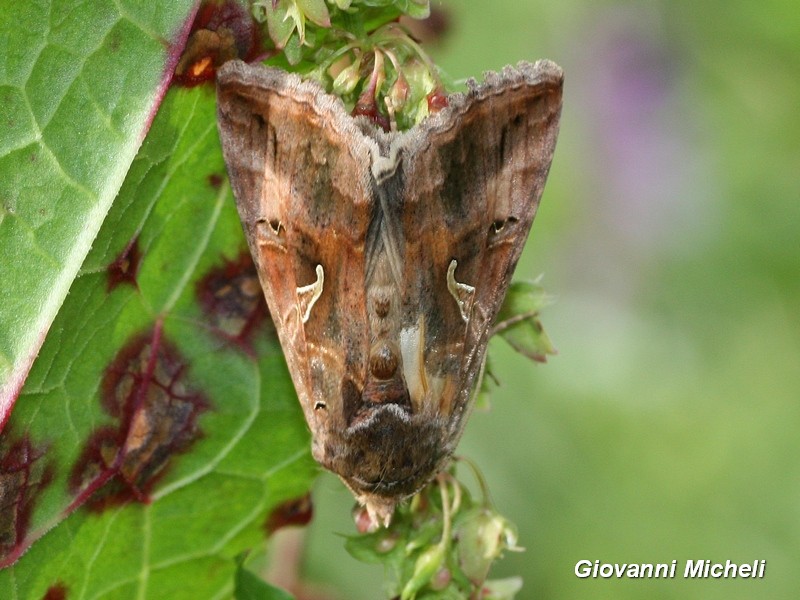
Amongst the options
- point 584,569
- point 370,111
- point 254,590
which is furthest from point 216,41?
point 584,569

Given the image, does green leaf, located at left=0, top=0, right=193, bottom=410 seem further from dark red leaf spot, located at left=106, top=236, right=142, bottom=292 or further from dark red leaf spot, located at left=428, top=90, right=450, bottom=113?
dark red leaf spot, located at left=428, top=90, right=450, bottom=113

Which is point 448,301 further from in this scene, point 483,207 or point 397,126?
point 397,126

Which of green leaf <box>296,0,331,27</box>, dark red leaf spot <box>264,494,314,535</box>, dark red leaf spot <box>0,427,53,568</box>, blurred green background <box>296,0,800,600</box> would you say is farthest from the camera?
blurred green background <box>296,0,800,600</box>

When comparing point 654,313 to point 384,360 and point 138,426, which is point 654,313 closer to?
point 384,360

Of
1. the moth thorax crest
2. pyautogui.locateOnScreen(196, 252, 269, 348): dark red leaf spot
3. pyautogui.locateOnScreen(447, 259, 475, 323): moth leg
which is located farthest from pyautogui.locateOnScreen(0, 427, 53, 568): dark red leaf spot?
pyautogui.locateOnScreen(447, 259, 475, 323): moth leg

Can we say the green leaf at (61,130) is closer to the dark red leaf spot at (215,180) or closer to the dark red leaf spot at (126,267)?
the dark red leaf spot at (126,267)
